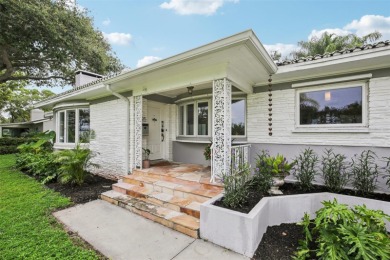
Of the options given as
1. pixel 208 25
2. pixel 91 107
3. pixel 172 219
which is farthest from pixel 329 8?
pixel 91 107

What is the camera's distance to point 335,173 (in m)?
3.97

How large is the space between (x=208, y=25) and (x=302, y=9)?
10.3 ft

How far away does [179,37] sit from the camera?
7762 millimetres

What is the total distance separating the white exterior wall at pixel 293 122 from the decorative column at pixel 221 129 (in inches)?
59.9

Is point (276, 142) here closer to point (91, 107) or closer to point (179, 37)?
point (179, 37)

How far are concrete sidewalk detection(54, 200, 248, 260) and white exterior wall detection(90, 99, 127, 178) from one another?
233cm

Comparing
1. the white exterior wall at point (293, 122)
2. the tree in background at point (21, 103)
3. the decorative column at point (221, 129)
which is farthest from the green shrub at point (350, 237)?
the tree in background at point (21, 103)

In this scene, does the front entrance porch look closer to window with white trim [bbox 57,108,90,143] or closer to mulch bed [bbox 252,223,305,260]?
mulch bed [bbox 252,223,305,260]

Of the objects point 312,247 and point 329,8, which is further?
point 329,8

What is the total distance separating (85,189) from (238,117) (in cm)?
492

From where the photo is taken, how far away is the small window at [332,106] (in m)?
4.22

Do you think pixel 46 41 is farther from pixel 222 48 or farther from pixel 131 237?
pixel 131 237

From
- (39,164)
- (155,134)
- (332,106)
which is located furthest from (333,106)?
(39,164)

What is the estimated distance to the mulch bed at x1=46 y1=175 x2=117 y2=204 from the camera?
16.0 feet
